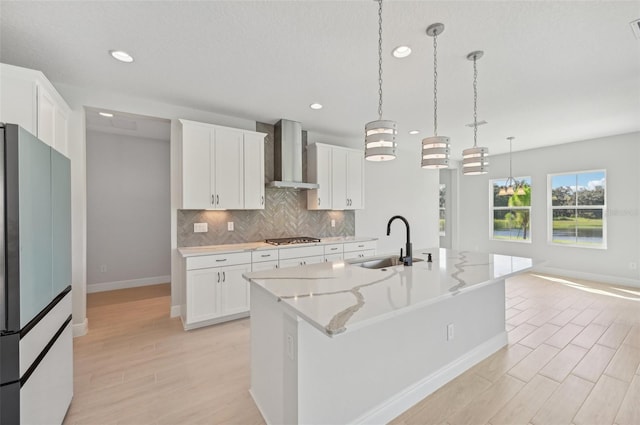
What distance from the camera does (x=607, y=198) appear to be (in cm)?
518

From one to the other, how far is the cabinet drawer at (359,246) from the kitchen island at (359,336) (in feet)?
6.49

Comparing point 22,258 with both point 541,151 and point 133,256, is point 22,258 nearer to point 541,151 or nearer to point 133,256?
point 133,256

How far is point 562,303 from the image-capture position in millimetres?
4059

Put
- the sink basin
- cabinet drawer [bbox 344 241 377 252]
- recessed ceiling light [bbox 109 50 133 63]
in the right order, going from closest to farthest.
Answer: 1. recessed ceiling light [bbox 109 50 133 63]
2. the sink basin
3. cabinet drawer [bbox 344 241 377 252]

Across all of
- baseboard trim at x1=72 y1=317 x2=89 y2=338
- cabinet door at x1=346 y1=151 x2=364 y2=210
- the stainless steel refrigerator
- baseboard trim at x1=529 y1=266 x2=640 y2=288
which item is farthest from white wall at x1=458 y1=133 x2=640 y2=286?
baseboard trim at x1=72 y1=317 x2=89 y2=338

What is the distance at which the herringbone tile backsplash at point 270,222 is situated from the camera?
12.2ft

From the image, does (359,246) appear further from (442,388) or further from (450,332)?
(442,388)

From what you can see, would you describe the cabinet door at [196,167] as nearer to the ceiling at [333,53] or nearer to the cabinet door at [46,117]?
the ceiling at [333,53]

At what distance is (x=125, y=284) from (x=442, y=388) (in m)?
5.24

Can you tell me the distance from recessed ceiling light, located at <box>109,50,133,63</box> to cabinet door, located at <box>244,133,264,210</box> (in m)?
1.52

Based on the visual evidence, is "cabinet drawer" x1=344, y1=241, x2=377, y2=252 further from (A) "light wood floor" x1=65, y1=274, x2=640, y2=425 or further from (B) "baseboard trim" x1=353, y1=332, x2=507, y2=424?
(B) "baseboard trim" x1=353, y1=332, x2=507, y2=424

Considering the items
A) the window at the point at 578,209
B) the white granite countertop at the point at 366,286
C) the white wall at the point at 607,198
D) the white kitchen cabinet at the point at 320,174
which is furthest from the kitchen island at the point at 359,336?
the window at the point at 578,209

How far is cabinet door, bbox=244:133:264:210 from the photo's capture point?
12.5ft

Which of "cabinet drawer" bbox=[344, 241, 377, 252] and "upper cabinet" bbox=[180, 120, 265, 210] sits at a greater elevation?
"upper cabinet" bbox=[180, 120, 265, 210]
